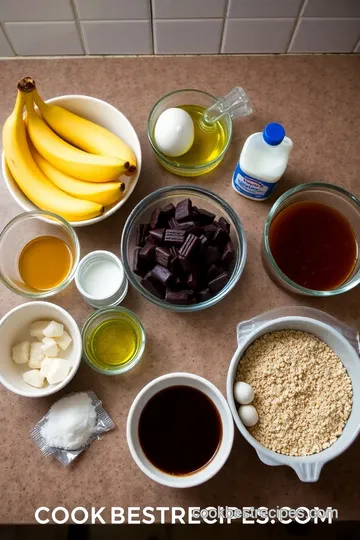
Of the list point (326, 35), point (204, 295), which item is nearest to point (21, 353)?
point (204, 295)

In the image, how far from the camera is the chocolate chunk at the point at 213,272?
1059mm

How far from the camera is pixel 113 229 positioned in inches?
45.4

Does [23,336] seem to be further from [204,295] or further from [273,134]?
[273,134]

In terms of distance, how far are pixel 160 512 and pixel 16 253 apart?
0.64m

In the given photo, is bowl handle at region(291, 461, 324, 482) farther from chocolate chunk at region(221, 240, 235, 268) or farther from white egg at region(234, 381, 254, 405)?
chocolate chunk at region(221, 240, 235, 268)

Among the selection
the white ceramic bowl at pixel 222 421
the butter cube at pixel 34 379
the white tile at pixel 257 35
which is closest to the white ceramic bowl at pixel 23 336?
the butter cube at pixel 34 379

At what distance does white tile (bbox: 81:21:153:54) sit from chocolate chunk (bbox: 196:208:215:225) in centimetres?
47

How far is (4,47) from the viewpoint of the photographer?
1220 millimetres

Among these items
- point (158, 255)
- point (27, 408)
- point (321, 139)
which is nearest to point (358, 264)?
point (321, 139)

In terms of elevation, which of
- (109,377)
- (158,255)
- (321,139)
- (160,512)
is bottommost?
(160,512)

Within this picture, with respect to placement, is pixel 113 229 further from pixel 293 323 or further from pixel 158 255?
pixel 293 323

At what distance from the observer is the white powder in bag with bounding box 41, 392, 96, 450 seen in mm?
1021

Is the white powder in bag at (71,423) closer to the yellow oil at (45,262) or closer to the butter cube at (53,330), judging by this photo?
the butter cube at (53,330)

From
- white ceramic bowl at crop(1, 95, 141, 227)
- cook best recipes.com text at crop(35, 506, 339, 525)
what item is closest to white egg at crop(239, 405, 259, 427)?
cook best recipes.com text at crop(35, 506, 339, 525)
